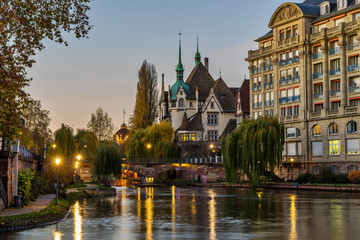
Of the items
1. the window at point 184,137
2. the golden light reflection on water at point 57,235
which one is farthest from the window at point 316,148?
the golden light reflection on water at point 57,235

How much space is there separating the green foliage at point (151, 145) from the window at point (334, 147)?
4199 cm

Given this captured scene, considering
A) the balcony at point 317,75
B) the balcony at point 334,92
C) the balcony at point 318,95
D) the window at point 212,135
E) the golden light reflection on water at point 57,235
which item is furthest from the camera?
the window at point 212,135

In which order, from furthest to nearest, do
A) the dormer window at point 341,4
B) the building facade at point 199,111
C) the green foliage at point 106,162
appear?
the building facade at point 199,111
the dormer window at point 341,4
the green foliage at point 106,162

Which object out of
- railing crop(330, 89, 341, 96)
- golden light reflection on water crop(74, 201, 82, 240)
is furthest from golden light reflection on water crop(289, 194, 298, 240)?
railing crop(330, 89, 341, 96)

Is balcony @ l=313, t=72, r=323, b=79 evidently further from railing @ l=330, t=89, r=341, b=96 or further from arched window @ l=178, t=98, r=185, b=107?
arched window @ l=178, t=98, r=185, b=107

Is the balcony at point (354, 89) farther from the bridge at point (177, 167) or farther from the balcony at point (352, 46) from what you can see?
the bridge at point (177, 167)

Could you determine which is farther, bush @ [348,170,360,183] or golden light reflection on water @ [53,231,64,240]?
bush @ [348,170,360,183]

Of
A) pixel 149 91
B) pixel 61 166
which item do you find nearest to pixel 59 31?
pixel 61 166

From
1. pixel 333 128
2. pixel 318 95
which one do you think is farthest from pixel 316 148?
pixel 318 95

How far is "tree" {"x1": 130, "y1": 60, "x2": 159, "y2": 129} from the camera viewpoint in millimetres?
137950

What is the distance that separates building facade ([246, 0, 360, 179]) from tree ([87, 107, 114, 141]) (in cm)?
4848

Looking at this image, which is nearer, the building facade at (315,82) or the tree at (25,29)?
the tree at (25,29)

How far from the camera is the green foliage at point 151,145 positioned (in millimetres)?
117938

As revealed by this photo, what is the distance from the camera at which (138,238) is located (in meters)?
25.9
